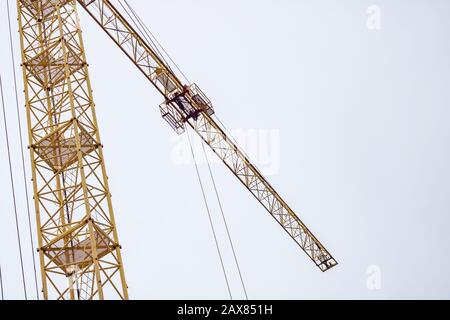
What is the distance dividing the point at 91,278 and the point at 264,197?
24245mm

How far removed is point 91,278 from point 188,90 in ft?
59.0

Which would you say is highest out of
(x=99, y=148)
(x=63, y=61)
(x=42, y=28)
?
(x=42, y=28)

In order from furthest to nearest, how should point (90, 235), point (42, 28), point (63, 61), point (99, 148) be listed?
point (42, 28) < point (63, 61) < point (99, 148) < point (90, 235)

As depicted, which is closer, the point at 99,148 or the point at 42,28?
the point at 99,148

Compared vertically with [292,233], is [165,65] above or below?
above

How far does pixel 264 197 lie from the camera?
136ft
